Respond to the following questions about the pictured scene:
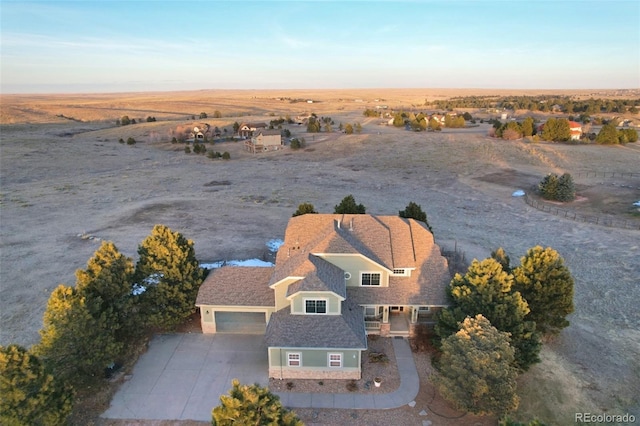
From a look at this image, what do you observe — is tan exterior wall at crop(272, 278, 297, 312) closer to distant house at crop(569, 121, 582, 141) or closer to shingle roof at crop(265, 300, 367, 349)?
shingle roof at crop(265, 300, 367, 349)

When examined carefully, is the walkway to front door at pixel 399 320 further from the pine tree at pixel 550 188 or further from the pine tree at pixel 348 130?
the pine tree at pixel 348 130

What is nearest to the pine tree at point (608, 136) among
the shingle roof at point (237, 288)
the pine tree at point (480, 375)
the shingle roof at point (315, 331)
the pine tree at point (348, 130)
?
the pine tree at point (348, 130)

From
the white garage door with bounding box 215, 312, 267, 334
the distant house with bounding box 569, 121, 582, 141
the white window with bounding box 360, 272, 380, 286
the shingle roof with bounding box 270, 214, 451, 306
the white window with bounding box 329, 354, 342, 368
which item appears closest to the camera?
the white window with bounding box 329, 354, 342, 368

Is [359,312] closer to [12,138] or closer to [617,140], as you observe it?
[617,140]

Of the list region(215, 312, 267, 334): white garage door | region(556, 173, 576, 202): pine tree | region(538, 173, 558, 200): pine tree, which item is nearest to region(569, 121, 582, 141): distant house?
region(538, 173, 558, 200): pine tree

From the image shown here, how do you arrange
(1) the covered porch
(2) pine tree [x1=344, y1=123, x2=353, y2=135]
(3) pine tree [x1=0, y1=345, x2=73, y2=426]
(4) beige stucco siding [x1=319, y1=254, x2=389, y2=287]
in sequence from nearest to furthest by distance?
(3) pine tree [x1=0, y1=345, x2=73, y2=426] → (4) beige stucco siding [x1=319, y1=254, x2=389, y2=287] → (1) the covered porch → (2) pine tree [x1=344, y1=123, x2=353, y2=135]

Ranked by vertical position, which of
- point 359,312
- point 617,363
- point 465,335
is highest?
point 465,335

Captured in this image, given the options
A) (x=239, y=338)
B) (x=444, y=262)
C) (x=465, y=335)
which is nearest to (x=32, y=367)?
(x=239, y=338)
